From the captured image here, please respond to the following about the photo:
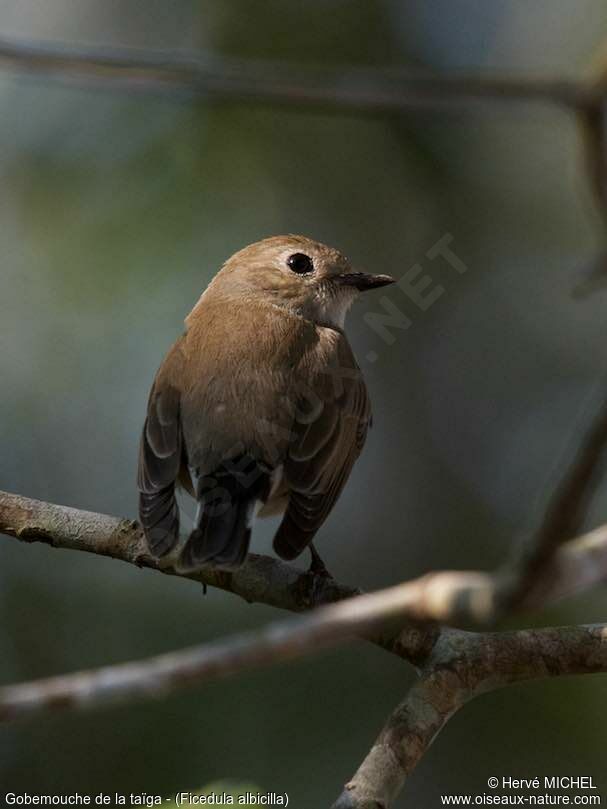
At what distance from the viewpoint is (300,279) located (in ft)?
20.3

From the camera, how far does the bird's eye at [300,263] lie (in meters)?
6.21

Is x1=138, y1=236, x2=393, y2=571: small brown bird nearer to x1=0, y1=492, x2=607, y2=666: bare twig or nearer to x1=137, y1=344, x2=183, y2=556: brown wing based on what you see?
x1=137, y1=344, x2=183, y2=556: brown wing

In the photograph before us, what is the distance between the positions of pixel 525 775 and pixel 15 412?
4375 mm

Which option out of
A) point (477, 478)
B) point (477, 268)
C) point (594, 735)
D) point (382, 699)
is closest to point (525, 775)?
point (594, 735)

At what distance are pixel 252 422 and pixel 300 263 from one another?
1525mm

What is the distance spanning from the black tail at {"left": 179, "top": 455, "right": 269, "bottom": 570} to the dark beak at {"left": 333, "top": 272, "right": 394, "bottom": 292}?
68.1 inches

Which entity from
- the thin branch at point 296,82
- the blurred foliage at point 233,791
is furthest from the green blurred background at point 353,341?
the thin branch at point 296,82

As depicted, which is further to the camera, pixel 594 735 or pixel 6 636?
pixel 6 636

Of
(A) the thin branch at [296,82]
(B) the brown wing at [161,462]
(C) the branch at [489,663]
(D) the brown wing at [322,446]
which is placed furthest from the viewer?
(D) the brown wing at [322,446]

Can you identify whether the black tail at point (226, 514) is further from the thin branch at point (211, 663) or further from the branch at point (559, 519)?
the branch at point (559, 519)

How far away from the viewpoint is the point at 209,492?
469 centimetres

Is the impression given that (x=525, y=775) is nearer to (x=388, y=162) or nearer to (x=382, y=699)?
(x=382, y=699)

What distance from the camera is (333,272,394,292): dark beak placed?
6.25 m

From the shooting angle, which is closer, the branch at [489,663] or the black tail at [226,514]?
the branch at [489,663]
